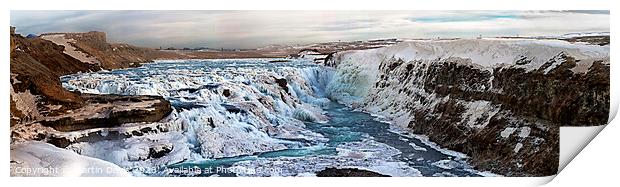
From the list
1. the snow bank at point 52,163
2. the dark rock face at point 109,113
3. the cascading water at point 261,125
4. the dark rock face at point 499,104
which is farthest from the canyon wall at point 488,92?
the snow bank at point 52,163

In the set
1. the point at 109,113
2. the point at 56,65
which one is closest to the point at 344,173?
the point at 109,113

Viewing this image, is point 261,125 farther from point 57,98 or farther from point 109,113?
point 57,98

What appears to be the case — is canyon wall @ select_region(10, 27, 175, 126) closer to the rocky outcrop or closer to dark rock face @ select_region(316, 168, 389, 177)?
the rocky outcrop

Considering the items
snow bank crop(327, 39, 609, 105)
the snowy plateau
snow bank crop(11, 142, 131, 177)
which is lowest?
snow bank crop(11, 142, 131, 177)

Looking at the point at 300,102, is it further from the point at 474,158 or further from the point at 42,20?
the point at 42,20

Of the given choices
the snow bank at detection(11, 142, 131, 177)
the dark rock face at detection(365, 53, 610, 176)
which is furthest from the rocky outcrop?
the dark rock face at detection(365, 53, 610, 176)
